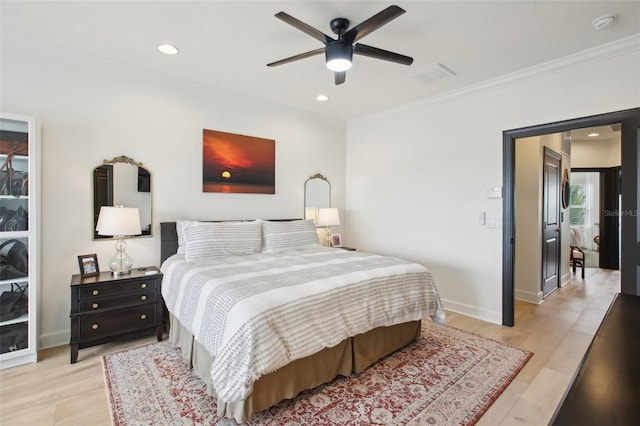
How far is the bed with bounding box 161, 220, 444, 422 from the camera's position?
1.74 meters

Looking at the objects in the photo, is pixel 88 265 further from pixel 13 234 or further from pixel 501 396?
pixel 501 396

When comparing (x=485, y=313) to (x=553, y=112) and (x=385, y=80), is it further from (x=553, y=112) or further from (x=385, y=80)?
(x=385, y=80)

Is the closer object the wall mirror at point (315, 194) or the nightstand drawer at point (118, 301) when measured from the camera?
the nightstand drawer at point (118, 301)

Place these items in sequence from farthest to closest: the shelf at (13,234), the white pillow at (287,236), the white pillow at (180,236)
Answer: the white pillow at (287,236), the white pillow at (180,236), the shelf at (13,234)

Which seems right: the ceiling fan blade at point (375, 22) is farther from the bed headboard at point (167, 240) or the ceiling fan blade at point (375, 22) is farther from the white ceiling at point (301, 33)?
the bed headboard at point (167, 240)

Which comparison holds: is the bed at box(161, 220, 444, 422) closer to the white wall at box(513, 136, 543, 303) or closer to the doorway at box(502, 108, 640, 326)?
the doorway at box(502, 108, 640, 326)

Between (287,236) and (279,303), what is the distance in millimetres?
1873

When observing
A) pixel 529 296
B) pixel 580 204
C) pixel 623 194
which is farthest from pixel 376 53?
pixel 580 204

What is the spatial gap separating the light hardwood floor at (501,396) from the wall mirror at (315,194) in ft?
7.61

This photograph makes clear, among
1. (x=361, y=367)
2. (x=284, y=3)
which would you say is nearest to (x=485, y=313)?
(x=361, y=367)

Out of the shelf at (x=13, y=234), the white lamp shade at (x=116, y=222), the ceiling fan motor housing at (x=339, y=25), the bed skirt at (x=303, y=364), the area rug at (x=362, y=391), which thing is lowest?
the area rug at (x=362, y=391)

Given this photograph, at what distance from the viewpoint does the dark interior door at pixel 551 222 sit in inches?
170

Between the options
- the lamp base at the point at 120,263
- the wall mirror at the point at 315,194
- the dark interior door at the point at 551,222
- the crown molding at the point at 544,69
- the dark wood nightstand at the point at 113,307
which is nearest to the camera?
the dark wood nightstand at the point at 113,307

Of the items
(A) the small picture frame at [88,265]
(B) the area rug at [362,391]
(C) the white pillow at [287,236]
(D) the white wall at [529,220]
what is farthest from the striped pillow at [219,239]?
(D) the white wall at [529,220]
